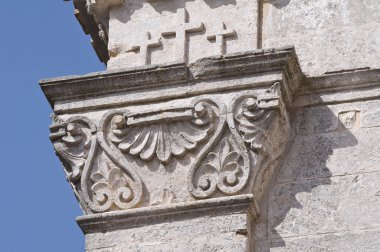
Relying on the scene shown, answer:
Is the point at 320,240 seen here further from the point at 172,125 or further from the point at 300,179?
the point at 172,125

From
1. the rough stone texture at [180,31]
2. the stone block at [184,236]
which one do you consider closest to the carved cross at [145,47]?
the rough stone texture at [180,31]

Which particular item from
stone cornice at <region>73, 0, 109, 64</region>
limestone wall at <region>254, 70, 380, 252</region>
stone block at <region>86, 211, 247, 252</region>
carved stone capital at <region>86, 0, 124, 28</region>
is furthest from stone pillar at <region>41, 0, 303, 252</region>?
stone cornice at <region>73, 0, 109, 64</region>

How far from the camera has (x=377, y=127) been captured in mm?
9203

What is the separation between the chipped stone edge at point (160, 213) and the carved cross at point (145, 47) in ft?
3.44

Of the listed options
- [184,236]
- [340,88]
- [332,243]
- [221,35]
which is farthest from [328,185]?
[221,35]

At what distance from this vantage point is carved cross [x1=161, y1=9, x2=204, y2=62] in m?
9.67

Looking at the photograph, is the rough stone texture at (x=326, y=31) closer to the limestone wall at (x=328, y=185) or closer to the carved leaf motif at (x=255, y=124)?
the limestone wall at (x=328, y=185)

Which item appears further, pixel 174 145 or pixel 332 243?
pixel 174 145

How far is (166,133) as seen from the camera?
933cm

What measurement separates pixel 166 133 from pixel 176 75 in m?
0.34

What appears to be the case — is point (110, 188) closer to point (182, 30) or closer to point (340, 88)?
point (182, 30)

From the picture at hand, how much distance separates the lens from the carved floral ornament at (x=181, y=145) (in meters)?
9.16

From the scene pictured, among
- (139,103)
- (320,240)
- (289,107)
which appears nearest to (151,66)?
(139,103)

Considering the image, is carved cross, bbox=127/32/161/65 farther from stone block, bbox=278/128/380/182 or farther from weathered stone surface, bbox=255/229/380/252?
weathered stone surface, bbox=255/229/380/252
